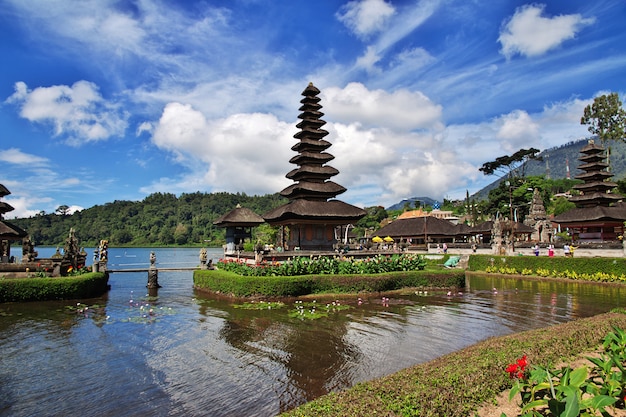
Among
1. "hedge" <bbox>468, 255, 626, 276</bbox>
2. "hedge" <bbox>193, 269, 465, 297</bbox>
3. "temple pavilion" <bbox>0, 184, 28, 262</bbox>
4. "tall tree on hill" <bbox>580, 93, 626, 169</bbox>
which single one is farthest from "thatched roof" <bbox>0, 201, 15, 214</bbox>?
"tall tree on hill" <bbox>580, 93, 626, 169</bbox>

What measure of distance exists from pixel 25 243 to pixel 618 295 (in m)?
39.8

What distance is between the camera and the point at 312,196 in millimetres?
31938

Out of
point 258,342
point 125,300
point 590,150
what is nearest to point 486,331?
point 258,342

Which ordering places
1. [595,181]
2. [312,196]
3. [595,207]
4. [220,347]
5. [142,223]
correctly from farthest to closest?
[142,223]
[595,181]
[595,207]
[312,196]
[220,347]

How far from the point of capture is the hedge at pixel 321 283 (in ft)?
68.0

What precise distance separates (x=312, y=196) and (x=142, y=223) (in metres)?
123

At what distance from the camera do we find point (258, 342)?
13.0 m

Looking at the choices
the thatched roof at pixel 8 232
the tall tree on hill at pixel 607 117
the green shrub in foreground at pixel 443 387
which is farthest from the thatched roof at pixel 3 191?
the tall tree on hill at pixel 607 117

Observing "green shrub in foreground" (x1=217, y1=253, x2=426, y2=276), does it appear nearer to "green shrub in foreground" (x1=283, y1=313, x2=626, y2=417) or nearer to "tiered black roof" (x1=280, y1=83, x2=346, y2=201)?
"tiered black roof" (x1=280, y1=83, x2=346, y2=201)

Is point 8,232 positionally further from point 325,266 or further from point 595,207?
point 595,207

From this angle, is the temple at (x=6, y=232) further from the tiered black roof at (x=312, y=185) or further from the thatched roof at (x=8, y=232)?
the tiered black roof at (x=312, y=185)

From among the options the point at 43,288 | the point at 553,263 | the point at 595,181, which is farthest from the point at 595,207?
the point at 43,288

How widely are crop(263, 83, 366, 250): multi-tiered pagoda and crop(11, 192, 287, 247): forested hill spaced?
303 feet

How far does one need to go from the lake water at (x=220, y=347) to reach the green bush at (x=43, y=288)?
2.08 feet
